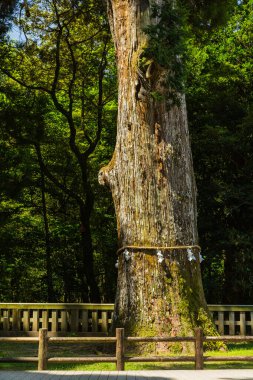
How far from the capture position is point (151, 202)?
11.8 m

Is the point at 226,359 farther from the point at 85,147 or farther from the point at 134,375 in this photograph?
the point at 85,147

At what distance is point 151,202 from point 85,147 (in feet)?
48.0

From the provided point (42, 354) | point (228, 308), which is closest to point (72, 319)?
point (228, 308)

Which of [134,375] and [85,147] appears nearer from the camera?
[134,375]

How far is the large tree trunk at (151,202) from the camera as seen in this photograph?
1145 centimetres

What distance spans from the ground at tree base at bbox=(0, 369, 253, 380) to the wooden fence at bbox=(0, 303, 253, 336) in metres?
6.20

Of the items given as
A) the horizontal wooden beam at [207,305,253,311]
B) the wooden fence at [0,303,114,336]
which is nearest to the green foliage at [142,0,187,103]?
the horizontal wooden beam at [207,305,253,311]

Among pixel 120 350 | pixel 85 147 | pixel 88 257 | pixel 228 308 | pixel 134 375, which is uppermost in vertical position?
pixel 85 147

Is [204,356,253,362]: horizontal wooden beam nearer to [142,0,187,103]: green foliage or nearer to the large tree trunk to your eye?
the large tree trunk

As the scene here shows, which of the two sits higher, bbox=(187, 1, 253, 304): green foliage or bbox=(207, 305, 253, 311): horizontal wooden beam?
bbox=(187, 1, 253, 304): green foliage

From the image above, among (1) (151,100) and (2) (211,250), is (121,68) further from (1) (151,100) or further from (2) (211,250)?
(2) (211,250)

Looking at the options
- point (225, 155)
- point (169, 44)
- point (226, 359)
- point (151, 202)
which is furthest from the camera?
point (225, 155)

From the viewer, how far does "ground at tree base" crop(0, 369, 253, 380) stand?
28.5ft

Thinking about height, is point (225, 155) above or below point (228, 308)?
above
